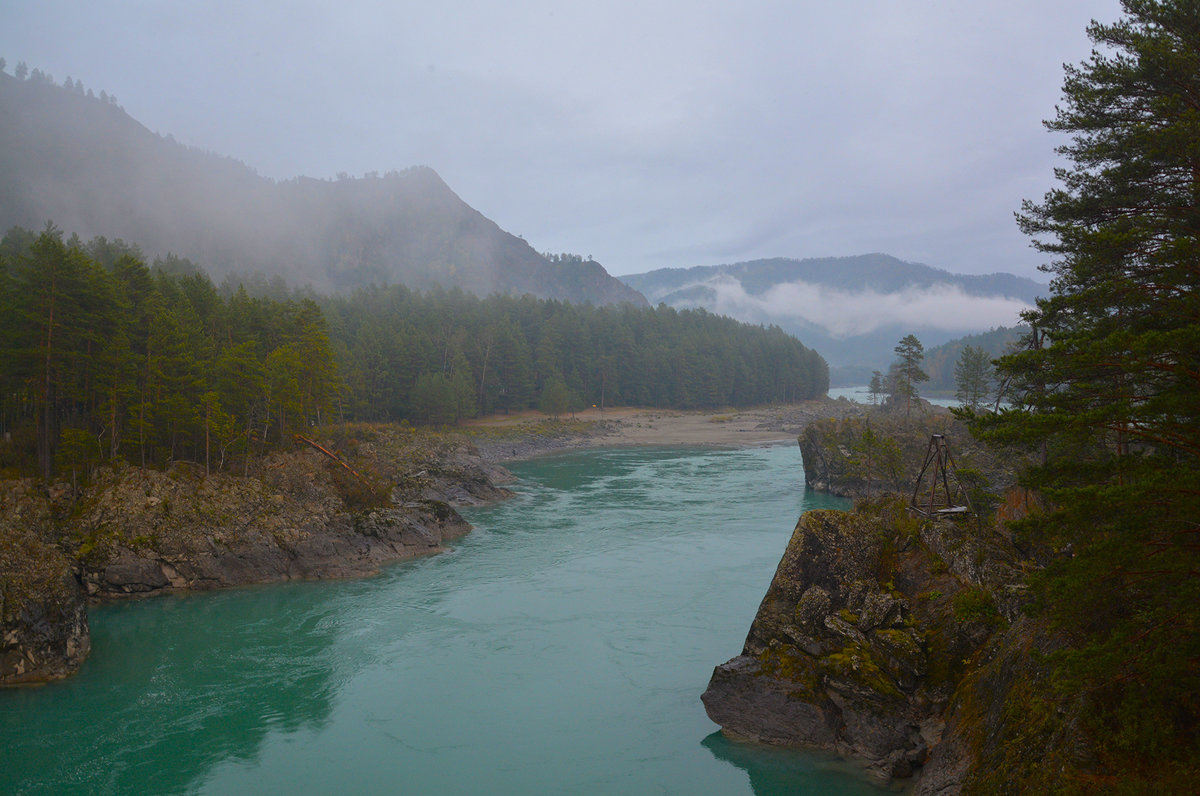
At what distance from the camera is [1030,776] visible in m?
9.92

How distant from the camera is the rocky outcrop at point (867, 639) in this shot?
14820 millimetres

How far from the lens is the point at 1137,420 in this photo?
9.64 m

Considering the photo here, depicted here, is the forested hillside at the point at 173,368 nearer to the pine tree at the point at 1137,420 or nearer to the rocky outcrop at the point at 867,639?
the rocky outcrop at the point at 867,639

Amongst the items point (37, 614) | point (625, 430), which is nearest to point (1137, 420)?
point (37, 614)

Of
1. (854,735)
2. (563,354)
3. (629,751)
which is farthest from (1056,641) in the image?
(563,354)

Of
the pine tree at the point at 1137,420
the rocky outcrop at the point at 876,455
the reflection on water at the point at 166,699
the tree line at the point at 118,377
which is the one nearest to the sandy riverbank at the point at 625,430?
the rocky outcrop at the point at 876,455

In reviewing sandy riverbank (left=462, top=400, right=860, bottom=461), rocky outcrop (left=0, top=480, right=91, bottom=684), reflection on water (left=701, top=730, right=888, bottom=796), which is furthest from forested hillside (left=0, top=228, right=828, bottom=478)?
reflection on water (left=701, top=730, right=888, bottom=796)

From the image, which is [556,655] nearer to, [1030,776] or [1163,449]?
[1030,776]

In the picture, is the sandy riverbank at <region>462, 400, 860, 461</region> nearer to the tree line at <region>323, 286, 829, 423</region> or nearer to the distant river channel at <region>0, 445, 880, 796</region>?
the tree line at <region>323, 286, 829, 423</region>

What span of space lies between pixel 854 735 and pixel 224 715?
16.1 metres

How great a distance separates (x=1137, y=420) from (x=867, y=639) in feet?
27.2

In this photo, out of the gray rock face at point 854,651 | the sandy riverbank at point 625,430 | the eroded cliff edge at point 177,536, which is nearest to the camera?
the gray rock face at point 854,651

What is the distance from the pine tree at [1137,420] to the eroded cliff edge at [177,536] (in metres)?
25.3

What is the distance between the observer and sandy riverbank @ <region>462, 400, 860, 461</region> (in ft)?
254
